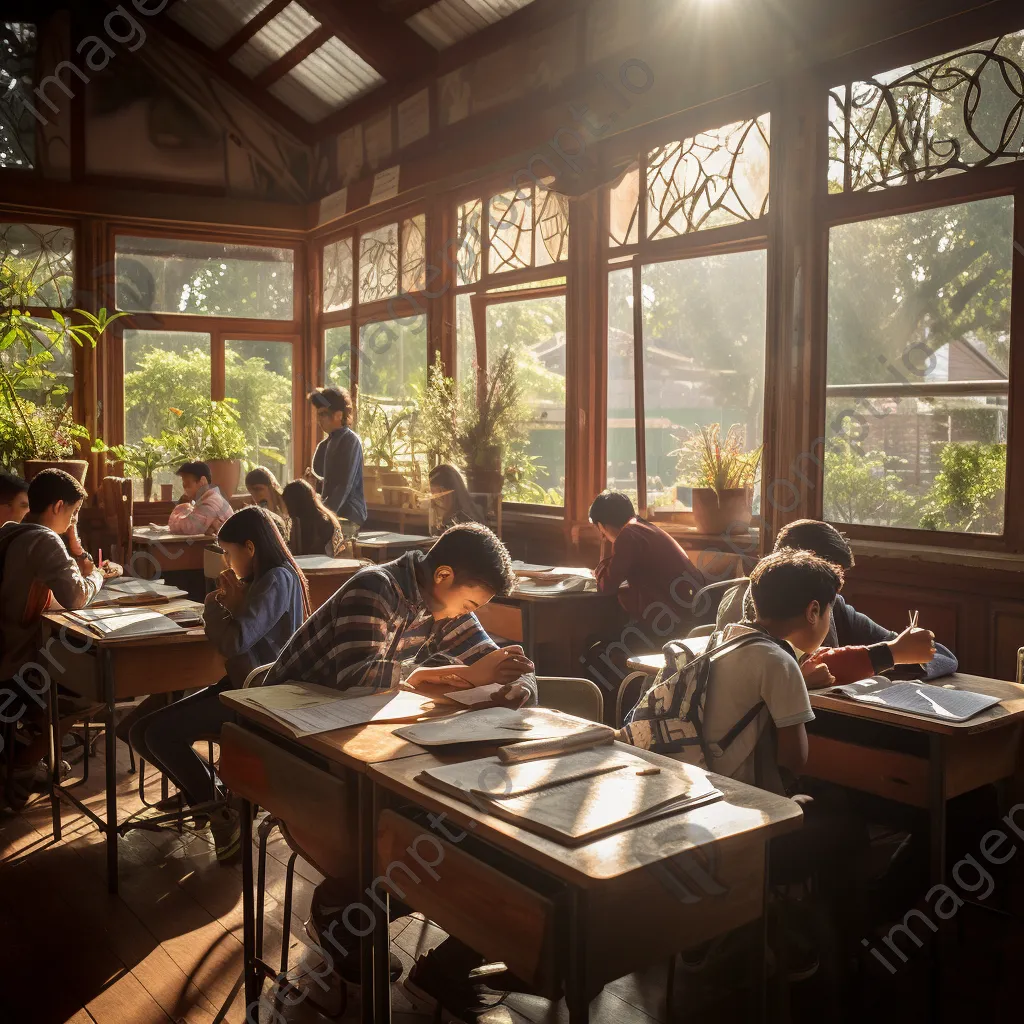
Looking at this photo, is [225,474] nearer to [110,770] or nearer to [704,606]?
[704,606]

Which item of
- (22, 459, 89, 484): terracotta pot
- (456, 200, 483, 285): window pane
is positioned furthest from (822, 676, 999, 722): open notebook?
(22, 459, 89, 484): terracotta pot

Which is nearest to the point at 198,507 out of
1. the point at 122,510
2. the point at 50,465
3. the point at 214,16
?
the point at 122,510

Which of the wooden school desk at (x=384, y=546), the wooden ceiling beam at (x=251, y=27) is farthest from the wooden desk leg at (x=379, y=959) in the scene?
the wooden ceiling beam at (x=251, y=27)

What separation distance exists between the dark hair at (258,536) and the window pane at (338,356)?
5369 millimetres

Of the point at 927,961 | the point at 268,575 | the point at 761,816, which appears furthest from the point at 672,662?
the point at 268,575

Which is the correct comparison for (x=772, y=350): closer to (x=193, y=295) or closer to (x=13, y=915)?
(x=13, y=915)

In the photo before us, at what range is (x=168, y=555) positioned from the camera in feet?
21.9

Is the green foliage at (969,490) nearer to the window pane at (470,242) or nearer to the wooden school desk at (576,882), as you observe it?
the wooden school desk at (576,882)

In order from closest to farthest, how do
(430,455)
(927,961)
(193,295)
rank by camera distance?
(927,961) < (430,455) < (193,295)

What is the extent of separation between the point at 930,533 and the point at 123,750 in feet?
11.7

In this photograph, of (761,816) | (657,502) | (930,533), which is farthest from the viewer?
(657,502)

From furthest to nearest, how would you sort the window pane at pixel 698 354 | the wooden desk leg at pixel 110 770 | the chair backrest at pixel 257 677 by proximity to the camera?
the window pane at pixel 698 354 → the wooden desk leg at pixel 110 770 → the chair backrest at pixel 257 677

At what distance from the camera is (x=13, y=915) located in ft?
9.59

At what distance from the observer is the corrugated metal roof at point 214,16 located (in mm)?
7824
